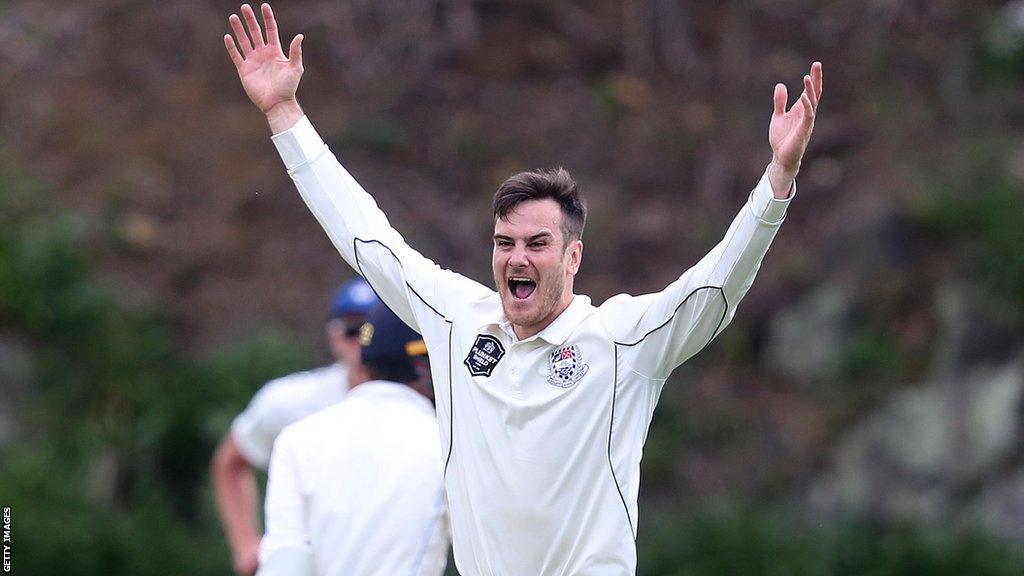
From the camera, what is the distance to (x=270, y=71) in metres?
4.27

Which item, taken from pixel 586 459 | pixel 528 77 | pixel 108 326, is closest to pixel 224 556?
pixel 108 326

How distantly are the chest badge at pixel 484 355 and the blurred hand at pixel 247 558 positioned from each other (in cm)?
277

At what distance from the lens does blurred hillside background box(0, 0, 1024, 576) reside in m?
9.08

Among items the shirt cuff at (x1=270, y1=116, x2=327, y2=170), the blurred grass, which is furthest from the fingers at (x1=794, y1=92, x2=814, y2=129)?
the blurred grass

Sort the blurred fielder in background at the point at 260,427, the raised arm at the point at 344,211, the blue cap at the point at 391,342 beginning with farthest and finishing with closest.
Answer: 1. the blurred fielder in background at the point at 260,427
2. the blue cap at the point at 391,342
3. the raised arm at the point at 344,211

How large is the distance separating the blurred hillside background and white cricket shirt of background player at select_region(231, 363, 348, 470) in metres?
2.67

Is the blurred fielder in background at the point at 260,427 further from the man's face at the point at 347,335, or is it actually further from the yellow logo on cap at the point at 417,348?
the yellow logo on cap at the point at 417,348

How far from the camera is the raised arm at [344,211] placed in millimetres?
4148

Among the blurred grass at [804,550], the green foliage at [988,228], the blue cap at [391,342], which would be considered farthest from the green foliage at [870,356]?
the blue cap at [391,342]

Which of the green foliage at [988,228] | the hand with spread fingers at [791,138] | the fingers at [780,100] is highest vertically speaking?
the green foliage at [988,228]

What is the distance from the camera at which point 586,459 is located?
3.74 m

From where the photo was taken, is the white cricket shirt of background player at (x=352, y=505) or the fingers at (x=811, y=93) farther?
the white cricket shirt of background player at (x=352, y=505)

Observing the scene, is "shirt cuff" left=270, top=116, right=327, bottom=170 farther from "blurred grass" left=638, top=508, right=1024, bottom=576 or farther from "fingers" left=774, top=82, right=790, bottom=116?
"blurred grass" left=638, top=508, right=1024, bottom=576

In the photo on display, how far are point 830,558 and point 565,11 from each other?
5.63 metres
